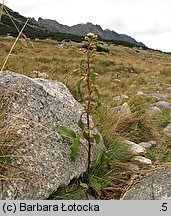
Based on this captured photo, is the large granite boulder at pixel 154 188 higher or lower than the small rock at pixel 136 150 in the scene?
lower

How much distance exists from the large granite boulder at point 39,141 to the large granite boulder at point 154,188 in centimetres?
50

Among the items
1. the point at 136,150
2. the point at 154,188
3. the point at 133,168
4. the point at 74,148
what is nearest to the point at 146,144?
the point at 136,150

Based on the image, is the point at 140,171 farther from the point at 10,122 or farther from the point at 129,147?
the point at 10,122

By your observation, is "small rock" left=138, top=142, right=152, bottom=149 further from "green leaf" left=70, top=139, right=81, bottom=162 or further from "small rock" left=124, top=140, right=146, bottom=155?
"green leaf" left=70, top=139, right=81, bottom=162

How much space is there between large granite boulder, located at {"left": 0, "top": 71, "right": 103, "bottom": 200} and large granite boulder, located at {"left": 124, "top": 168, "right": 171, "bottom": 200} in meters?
0.50

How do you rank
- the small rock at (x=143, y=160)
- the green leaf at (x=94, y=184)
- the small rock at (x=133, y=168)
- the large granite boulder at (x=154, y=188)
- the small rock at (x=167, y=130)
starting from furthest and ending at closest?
the small rock at (x=167, y=130) < the small rock at (x=143, y=160) < the small rock at (x=133, y=168) < the green leaf at (x=94, y=184) < the large granite boulder at (x=154, y=188)

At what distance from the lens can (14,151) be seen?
2.74 meters

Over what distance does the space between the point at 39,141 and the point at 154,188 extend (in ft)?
3.36

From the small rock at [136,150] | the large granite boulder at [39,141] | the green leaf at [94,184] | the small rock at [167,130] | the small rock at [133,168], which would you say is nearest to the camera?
the large granite boulder at [39,141]

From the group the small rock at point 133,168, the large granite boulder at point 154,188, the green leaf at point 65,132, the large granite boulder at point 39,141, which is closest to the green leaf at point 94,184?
the large granite boulder at point 39,141

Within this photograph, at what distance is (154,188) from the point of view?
9.70 feet

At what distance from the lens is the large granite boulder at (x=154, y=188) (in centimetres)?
284

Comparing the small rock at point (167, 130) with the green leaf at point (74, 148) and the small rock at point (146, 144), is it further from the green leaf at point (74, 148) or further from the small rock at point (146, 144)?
the green leaf at point (74, 148)
